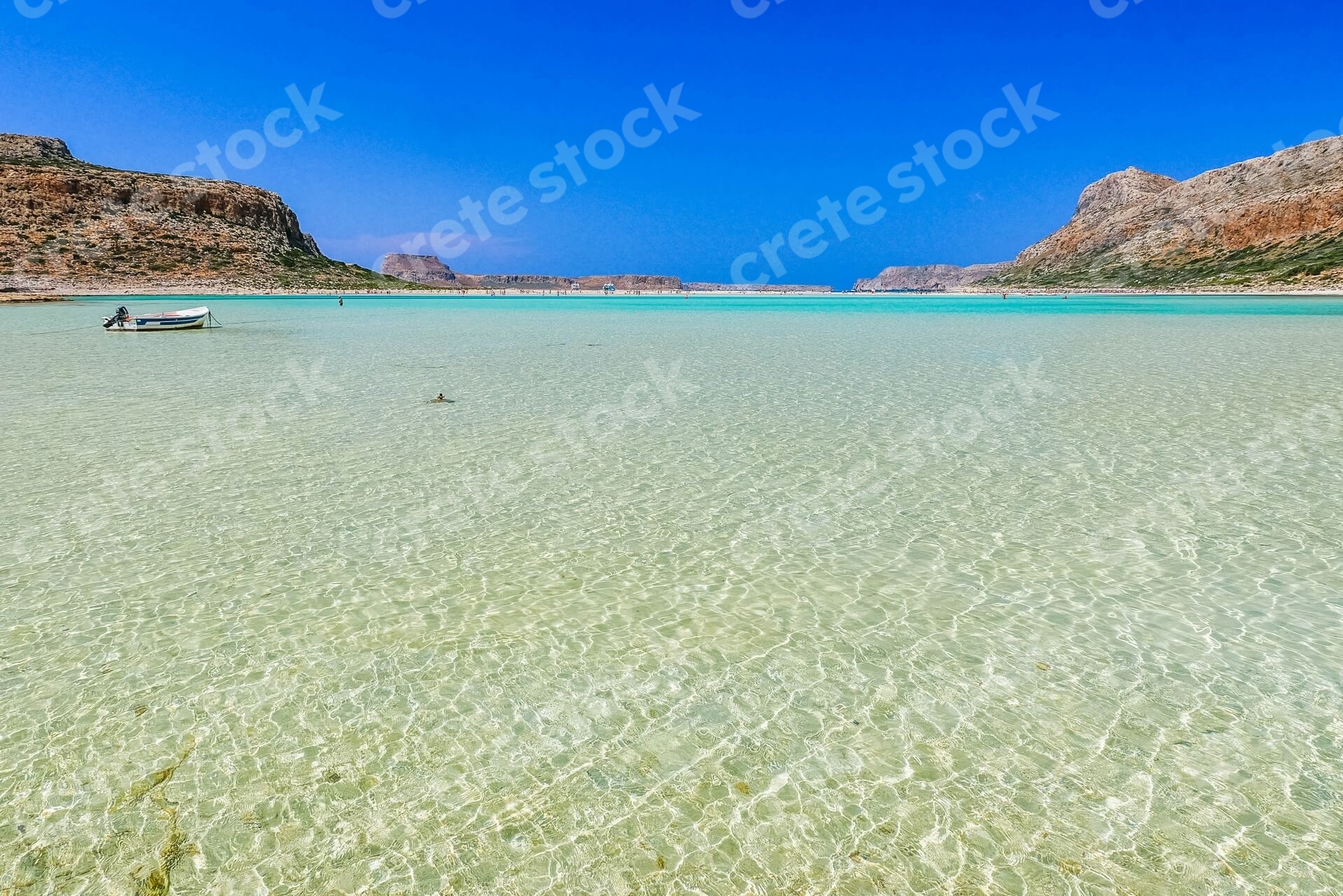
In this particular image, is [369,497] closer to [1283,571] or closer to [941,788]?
[941,788]

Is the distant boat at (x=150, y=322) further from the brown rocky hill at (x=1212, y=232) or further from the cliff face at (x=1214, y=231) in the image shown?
the cliff face at (x=1214, y=231)

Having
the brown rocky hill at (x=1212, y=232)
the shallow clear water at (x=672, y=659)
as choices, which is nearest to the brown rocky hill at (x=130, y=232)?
the shallow clear water at (x=672, y=659)

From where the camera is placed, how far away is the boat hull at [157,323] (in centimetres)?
3048

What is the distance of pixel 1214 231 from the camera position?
125500 millimetres

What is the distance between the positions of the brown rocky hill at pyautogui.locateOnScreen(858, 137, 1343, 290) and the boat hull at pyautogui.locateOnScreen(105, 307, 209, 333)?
114 meters

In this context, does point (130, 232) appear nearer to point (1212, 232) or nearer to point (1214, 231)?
point (1212, 232)

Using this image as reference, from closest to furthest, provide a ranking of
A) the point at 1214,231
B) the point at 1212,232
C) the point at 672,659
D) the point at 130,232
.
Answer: the point at 672,659 < the point at 130,232 < the point at 1214,231 < the point at 1212,232

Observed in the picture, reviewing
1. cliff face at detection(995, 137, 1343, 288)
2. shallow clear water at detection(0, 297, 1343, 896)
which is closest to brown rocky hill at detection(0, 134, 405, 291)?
shallow clear water at detection(0, 297, 1343, 896)

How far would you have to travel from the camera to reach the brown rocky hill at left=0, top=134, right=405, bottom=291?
89.0 m

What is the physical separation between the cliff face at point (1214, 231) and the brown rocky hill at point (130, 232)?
136m

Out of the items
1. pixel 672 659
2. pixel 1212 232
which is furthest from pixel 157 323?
pixel 1212 232

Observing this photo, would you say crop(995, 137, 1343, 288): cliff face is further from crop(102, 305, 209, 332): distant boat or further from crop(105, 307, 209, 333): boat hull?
crop(102, 305, 209, 332): distant boat

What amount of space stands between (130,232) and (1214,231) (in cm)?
16601

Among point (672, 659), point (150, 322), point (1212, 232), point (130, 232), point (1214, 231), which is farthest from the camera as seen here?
point (1212, 232)
